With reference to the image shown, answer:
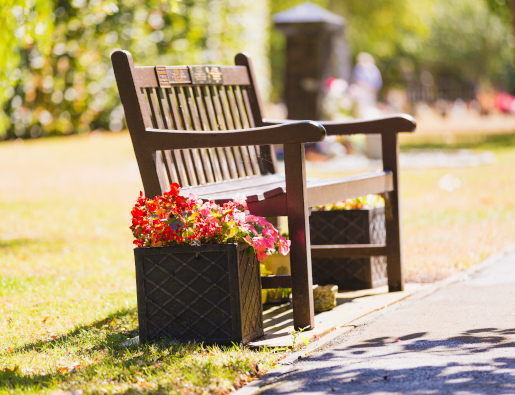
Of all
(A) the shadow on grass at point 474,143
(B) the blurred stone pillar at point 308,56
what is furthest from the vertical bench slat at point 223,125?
(A) the shadow on grass at point 474,143

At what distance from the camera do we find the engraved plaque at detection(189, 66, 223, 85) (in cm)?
462

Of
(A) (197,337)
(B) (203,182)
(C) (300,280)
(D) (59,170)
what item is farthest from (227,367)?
(D) (59,170)

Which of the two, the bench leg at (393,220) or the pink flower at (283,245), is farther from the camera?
the bench leg at (393,220)

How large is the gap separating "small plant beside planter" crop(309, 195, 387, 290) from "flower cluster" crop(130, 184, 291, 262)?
4.56 ft

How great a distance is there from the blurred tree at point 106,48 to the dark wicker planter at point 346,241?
4.54m

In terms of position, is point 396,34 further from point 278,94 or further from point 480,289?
point 480,289

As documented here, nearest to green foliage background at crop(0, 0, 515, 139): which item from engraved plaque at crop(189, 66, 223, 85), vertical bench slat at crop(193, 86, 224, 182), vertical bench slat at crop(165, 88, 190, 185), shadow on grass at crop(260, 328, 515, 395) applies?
engraved plaque at crop(189, 66, 223, 85)

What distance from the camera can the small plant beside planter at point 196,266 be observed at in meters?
3.52

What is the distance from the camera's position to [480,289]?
4.76 meters

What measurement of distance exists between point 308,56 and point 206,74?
36.7 ft

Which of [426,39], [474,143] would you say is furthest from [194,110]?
[426,39]

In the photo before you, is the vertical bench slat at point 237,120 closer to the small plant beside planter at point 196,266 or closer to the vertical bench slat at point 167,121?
the vertical bench slat at point 167,121

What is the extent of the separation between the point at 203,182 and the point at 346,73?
41.7ft

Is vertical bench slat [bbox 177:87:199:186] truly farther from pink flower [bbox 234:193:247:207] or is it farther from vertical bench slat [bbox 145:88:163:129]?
pink flower [bbox 234:193:247:207]
